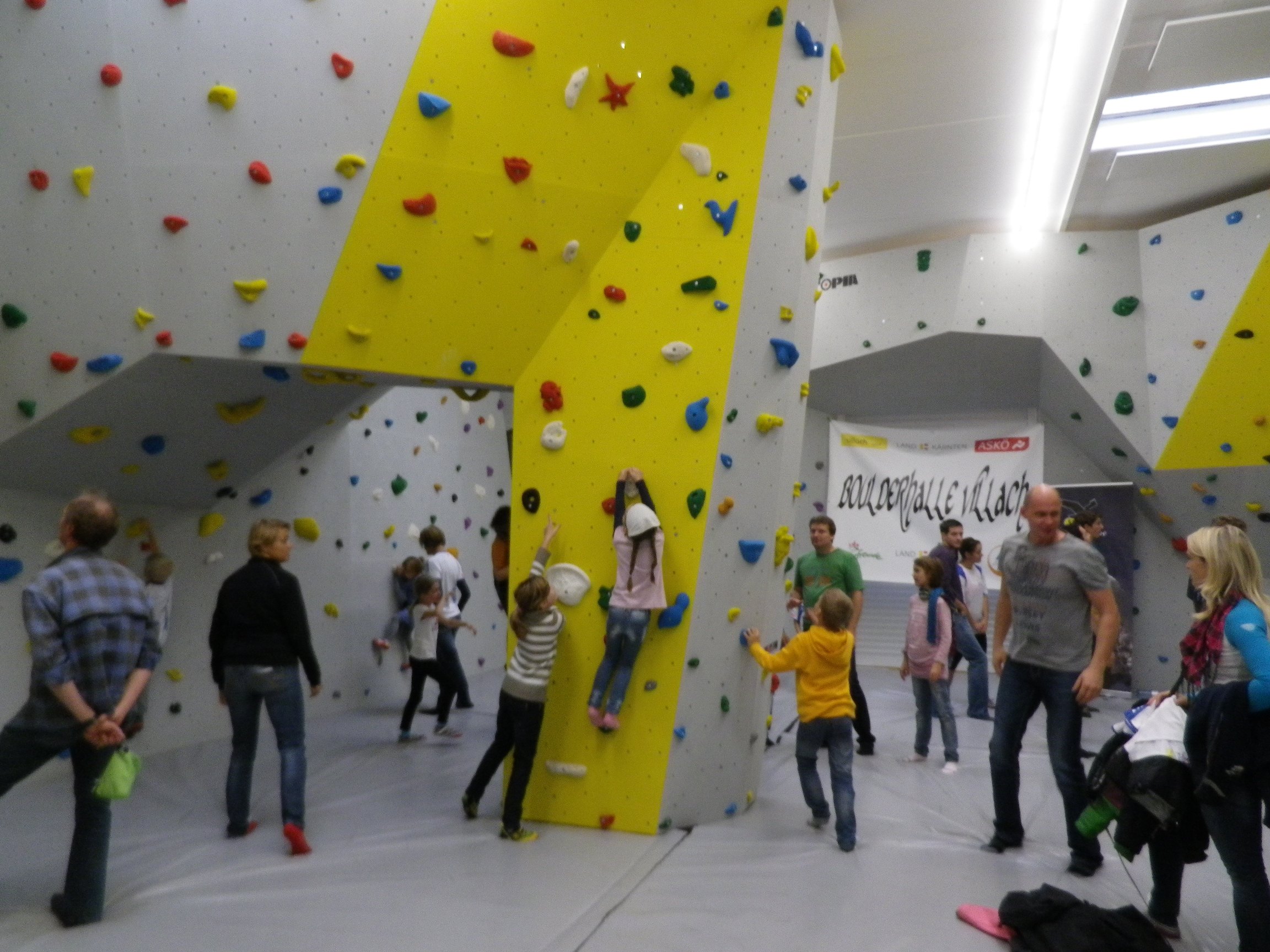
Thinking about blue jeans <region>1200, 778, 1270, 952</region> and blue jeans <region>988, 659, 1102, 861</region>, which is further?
blue jeans <region>988, 659, 1102, 861</region>

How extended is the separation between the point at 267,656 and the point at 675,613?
5.48ft

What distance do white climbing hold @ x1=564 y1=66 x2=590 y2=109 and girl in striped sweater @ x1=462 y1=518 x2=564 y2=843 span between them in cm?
206

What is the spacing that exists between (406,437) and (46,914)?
455 cm

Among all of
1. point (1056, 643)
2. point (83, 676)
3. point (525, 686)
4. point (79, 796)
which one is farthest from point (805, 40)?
point (79, 796)

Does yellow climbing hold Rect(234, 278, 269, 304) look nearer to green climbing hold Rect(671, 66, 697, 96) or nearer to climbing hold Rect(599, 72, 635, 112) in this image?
climbing hold Rect(599, 72, 635, 112)

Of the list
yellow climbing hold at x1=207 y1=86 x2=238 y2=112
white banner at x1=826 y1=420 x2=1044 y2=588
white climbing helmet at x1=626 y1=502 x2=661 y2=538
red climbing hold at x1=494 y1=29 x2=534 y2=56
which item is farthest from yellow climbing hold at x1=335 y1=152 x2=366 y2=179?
white banner at x1=826 y1=420 x2=1044 y2=588

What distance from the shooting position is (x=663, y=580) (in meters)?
4.02

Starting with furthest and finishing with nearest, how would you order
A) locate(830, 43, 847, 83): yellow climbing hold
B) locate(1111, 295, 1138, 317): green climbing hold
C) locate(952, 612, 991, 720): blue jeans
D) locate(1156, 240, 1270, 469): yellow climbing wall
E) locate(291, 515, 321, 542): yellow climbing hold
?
locate(1111, 295, 1138, 317): green climbing hold, locate(1156, 240, 1270, 469): yellow climbing wall, locate(291, 515, 321, 542): yellow climbing hold, locate(952, 612, 991, 720): blue jeans, locate(830, 43, 847, 83): yellow climbing hold

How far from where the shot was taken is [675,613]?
3.99m

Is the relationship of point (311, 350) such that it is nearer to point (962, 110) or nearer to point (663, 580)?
point (663, 580)

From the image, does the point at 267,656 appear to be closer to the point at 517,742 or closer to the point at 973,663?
the point at 517,742

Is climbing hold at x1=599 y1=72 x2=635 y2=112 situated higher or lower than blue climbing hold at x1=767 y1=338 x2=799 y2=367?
higher

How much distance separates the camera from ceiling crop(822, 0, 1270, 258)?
189 inches

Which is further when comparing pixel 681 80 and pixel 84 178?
pixel 681 80
